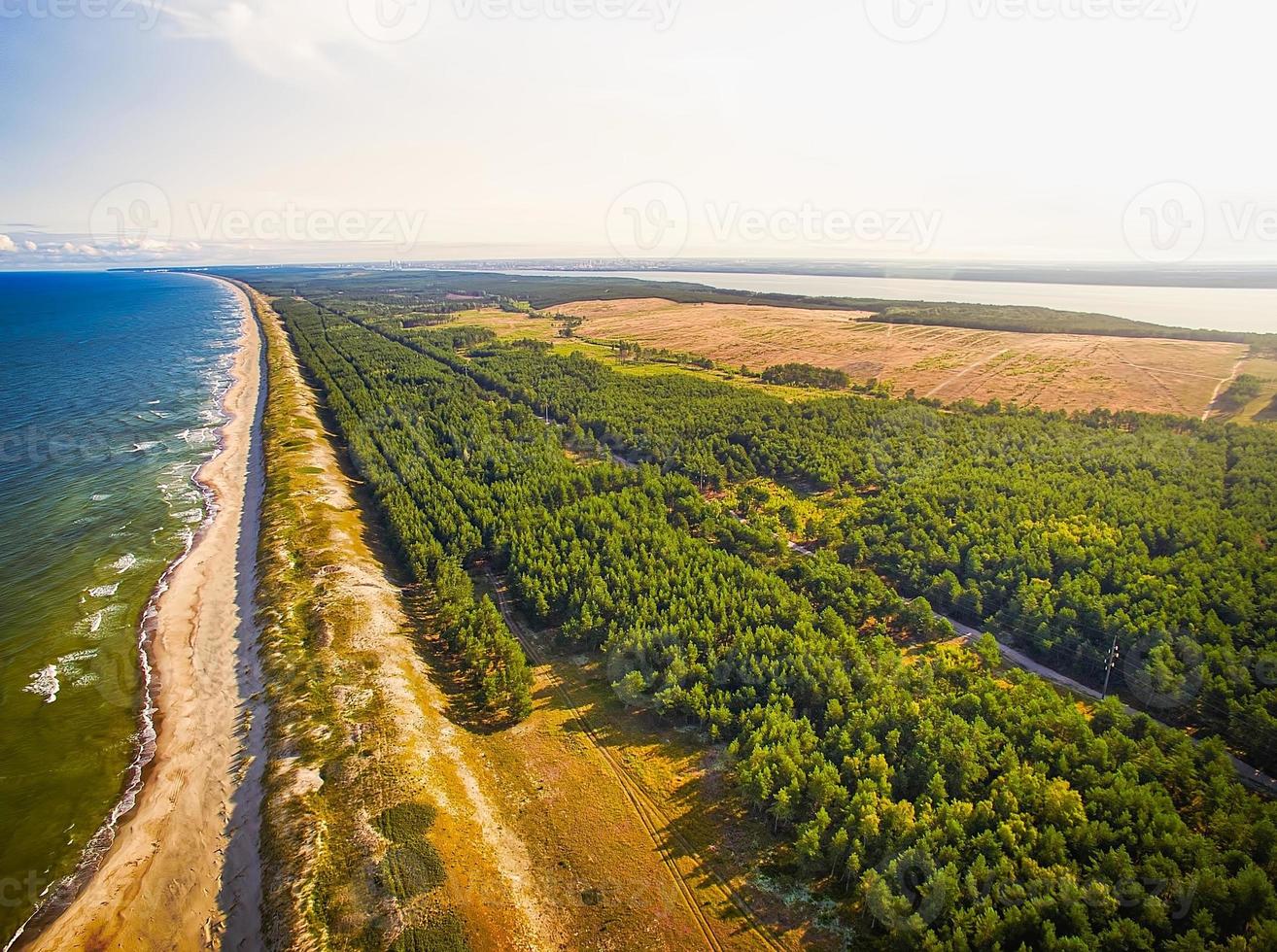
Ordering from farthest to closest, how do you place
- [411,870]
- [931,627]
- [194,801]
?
[931,627] → [194,801] → [411,870]

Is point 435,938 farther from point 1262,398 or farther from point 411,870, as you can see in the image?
point 1262,398

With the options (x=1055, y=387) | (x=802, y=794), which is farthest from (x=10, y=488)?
(x=1055, y=387)

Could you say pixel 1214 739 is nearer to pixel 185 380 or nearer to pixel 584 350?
pixel 584 350

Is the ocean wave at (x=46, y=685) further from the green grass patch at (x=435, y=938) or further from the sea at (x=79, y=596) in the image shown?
the green grass patch at (x=435, y=938)

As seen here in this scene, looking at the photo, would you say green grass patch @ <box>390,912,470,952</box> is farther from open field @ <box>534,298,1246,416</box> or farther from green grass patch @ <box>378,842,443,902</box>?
open field @ <box>534,298,1246,416</box>

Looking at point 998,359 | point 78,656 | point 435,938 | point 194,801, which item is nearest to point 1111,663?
point 435,938

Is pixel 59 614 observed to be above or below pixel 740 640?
below
